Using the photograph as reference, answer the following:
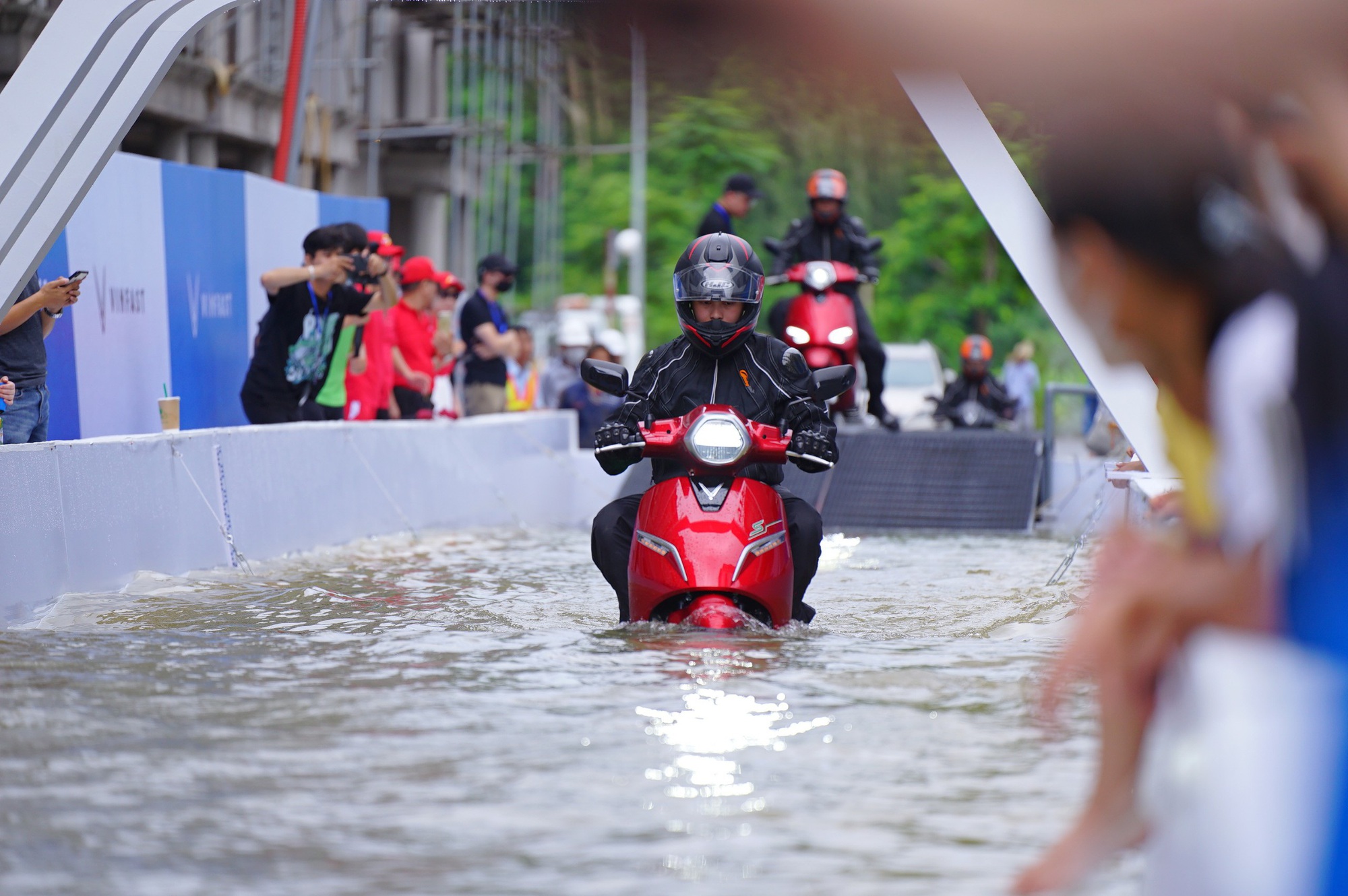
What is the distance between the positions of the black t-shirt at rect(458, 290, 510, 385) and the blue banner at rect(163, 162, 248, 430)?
8.42 feet

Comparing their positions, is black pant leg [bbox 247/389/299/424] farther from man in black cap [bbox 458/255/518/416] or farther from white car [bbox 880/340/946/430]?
white car [bbox 880/340/946/430]

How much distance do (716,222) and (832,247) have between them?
217 cm

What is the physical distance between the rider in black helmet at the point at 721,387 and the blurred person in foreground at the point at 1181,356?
440cm

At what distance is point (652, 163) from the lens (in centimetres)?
4278

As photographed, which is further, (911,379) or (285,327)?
(911,379)

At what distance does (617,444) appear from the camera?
6590mm

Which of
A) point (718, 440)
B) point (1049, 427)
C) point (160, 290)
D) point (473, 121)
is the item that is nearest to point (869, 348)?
point (1049, 427)

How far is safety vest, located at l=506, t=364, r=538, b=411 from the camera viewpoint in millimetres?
16656

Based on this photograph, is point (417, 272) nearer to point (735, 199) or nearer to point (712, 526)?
point (735, 199)

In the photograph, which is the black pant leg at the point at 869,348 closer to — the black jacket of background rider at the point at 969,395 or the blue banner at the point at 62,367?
the black jacket of background rider at the point at 969,395

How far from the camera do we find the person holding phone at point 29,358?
25.3ft

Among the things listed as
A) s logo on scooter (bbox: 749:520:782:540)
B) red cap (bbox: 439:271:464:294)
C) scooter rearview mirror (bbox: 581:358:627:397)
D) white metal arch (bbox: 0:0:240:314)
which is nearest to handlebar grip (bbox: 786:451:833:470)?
s logo on scooter (bbox: 749:520:782:540)

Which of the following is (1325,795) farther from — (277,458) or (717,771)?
(277,458)

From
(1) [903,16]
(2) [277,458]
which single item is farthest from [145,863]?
(2) [277,458]
